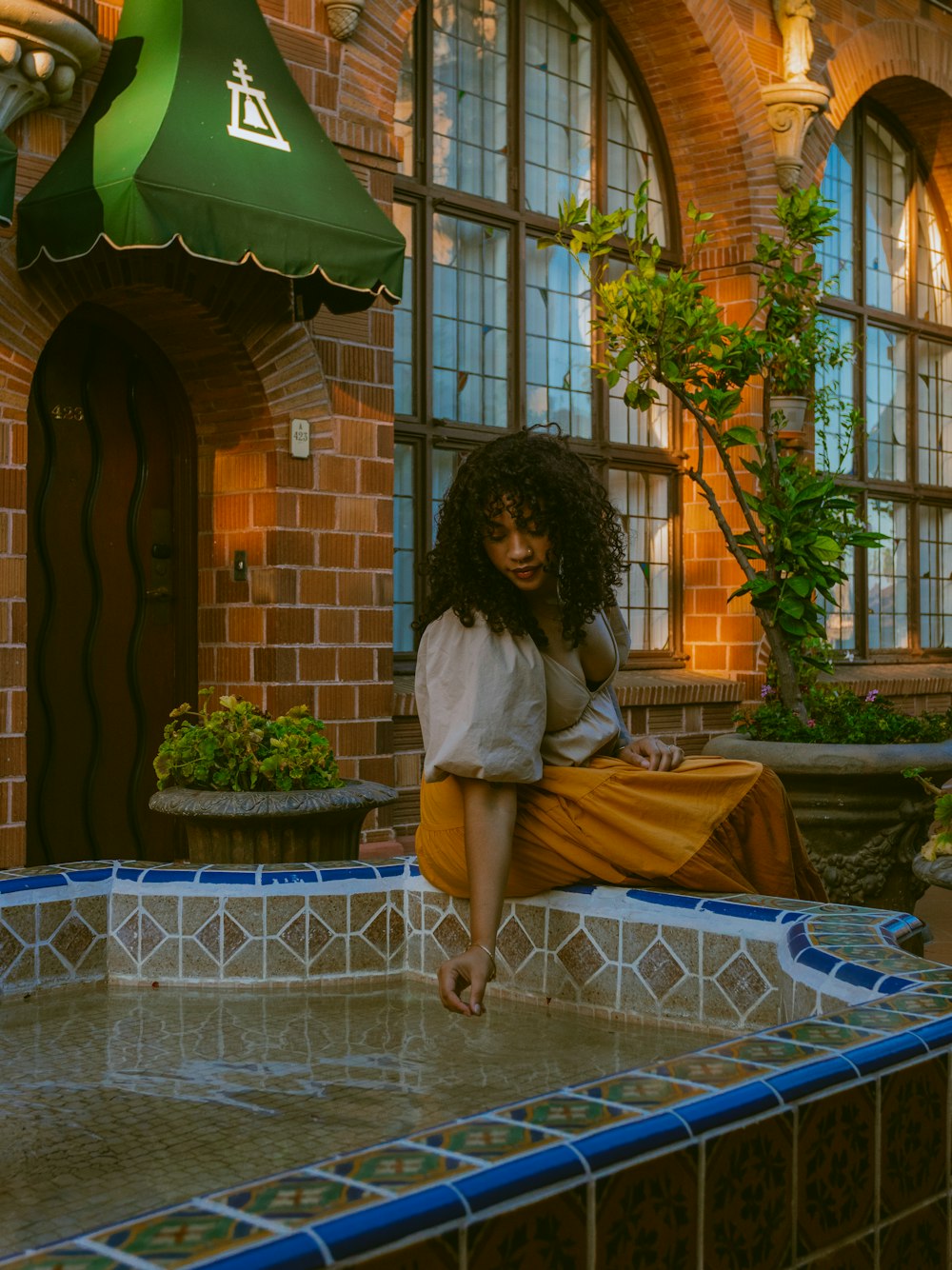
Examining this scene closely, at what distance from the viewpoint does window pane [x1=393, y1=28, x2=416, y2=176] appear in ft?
28.2

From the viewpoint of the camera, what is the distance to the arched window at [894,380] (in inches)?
477

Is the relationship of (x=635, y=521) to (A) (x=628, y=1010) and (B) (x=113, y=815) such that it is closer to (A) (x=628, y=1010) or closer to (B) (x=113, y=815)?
(B) (x=113, y=815)

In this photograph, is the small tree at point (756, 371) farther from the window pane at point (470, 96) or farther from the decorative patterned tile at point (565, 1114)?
the decorative patterned tile at point (565, 1114)

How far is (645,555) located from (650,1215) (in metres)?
9.04

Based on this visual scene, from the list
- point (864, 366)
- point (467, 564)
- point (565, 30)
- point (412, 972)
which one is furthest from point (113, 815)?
point (864, 366)

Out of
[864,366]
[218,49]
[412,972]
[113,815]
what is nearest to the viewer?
[412,972]

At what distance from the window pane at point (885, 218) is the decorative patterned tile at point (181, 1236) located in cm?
1202

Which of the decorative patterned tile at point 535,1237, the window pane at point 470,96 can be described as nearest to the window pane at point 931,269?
the window pane at point 470,96

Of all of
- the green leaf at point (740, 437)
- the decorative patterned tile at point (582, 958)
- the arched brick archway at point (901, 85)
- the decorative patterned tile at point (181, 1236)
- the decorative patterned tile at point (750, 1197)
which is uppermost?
the arched brick archway at point (901, 85)

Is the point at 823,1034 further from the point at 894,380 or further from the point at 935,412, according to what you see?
the point at 935,412

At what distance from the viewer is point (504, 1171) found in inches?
50.6

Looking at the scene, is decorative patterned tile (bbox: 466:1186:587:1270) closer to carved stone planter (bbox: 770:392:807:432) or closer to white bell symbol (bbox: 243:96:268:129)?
white bell symbol (bbox: 243:96:268:129)

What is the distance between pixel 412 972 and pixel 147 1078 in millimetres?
839

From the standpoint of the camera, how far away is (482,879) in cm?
287
